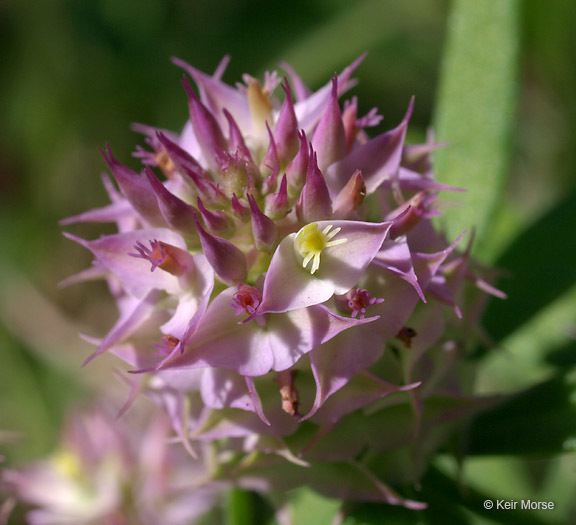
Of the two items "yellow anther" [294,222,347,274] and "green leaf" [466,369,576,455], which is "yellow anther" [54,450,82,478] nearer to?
"green leaf" [466,369,576,455]

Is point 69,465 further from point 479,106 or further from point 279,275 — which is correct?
point 479,106

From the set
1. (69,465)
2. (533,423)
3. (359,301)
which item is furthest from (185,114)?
(359,301)

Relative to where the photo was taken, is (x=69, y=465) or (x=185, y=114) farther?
(x=185, y=114)

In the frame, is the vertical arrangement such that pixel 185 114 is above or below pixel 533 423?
below

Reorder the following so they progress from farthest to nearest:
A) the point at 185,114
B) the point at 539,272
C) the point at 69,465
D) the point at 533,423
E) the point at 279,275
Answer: the point at 185,114 < the point at 69,465 < the point at 539,272 < the point at 533,423 < the point at 279,275

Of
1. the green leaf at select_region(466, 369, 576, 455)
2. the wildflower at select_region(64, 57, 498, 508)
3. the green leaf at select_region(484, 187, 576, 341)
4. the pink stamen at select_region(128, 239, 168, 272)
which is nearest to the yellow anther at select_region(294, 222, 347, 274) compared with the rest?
the wildflower at select_region(64, 57, 498, 508)

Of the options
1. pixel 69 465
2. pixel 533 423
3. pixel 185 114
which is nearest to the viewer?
pixel 533 423

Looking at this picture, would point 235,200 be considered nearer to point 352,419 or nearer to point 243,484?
point 352,419

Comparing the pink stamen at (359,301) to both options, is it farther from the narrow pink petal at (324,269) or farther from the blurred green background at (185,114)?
the blurred green background at (185,114)
